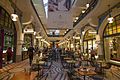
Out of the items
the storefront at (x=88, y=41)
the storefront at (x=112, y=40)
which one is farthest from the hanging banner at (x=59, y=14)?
the storefront at (x=88, y=41)

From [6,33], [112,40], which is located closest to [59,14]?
[6,33]

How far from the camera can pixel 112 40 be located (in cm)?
1092

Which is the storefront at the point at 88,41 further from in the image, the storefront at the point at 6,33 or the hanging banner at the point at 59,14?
the storefront at the point at 6,33

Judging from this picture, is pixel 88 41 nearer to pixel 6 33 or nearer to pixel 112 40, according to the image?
pixel 112 40

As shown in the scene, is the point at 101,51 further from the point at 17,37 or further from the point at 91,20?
the point at 17,37

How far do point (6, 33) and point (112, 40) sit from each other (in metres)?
7.51

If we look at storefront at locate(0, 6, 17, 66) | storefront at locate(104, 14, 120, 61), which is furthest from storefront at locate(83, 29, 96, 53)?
storefront at locate(0, 6, 17, 66)

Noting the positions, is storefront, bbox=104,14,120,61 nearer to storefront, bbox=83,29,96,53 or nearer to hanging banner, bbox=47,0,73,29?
storefront, bbox=83,29,96,53

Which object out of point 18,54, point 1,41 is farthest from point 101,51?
point 1,41

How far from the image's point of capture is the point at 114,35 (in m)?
10.5

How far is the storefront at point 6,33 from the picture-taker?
30.1 feet

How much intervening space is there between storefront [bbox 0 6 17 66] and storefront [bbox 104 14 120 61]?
7223 millimetres

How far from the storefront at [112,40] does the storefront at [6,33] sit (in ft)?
23.7

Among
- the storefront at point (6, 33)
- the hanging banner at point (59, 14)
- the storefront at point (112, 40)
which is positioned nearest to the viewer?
the hanging banner at point (59, 14)
